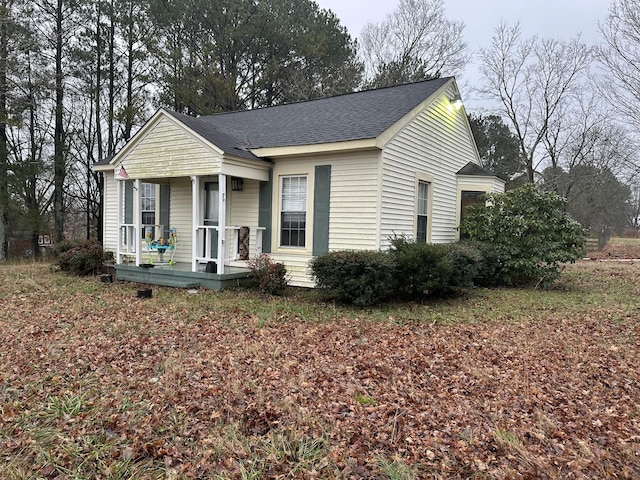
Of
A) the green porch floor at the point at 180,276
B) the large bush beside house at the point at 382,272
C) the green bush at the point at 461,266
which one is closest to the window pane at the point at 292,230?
the green porch floor at the point at 180,276

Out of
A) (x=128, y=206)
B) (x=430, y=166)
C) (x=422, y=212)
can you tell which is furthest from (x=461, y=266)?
(x=128, y=206)

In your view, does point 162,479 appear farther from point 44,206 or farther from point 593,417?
point 44,206

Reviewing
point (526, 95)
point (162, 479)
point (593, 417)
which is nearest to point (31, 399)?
point (162, 479)

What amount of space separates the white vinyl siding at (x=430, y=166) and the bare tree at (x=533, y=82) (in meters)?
12.1

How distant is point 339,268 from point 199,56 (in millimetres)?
16640

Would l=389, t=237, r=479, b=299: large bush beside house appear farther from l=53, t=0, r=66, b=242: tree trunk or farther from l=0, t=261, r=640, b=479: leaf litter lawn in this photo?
l=53, t=0, r=66, b=242: tree trunk

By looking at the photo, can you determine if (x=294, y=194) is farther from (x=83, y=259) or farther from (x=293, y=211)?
(x=83, y=259)

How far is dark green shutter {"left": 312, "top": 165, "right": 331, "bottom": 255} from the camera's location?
345 inches

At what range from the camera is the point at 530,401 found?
139 inches

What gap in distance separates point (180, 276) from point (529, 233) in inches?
A: 325

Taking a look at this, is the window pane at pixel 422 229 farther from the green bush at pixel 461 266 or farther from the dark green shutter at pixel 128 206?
the dark green shutter at pixel 128 206

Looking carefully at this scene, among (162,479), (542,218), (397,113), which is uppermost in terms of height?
(397,113)

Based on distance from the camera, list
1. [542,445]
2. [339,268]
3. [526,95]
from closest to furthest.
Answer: [542,445]
[339,268]
[526,95]

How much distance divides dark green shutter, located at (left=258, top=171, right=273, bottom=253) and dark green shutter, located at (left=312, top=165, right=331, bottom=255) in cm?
123
